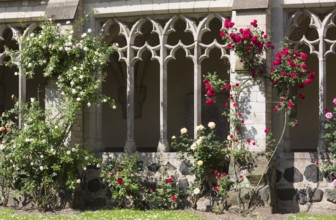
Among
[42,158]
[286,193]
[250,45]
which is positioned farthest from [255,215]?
[42,158]

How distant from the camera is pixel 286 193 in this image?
10.4m

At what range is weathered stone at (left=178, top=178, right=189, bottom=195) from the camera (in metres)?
10.8

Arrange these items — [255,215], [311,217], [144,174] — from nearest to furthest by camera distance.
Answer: [311,217], [255,215], [144,174]

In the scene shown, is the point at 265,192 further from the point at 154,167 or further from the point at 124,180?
the point at 124,180

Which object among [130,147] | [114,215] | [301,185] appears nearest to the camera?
[114,215]

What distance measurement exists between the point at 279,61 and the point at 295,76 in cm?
36

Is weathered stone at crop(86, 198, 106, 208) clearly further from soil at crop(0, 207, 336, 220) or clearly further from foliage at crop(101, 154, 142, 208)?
soil at crop(0, 207, 336, 220)

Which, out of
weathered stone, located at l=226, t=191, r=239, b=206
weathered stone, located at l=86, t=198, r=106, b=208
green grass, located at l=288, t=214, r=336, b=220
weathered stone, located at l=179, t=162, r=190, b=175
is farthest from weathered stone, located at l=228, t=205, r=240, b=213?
weathered stone, located at l=86, t=198, r=106, b=208

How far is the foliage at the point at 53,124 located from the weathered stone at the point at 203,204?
1896 mm

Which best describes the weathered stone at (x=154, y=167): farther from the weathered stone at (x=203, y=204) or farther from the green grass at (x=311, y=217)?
the green grass at (x=311, y=217)

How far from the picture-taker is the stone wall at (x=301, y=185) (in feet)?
33.8

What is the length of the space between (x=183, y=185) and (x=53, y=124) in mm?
2405

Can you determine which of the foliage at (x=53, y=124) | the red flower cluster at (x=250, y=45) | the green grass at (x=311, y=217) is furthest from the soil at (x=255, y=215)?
the red flower cluster at (x=250, y=45)

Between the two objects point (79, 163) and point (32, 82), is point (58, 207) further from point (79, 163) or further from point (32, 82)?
point (32, 82)
